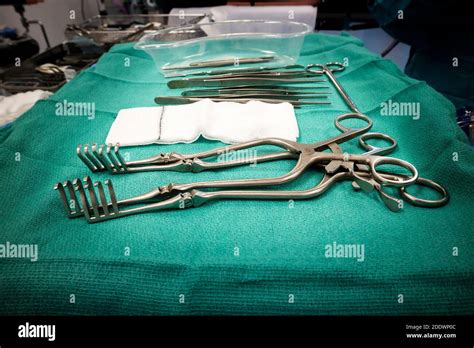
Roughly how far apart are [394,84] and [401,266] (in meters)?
0.70

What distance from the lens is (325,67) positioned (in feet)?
3.81

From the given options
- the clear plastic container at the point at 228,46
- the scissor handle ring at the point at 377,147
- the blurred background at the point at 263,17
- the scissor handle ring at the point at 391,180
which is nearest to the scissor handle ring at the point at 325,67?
the clear plastic container at the point at 228,46

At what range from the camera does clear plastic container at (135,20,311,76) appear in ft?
3.85

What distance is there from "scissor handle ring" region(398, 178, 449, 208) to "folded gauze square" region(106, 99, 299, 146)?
0.31 metres

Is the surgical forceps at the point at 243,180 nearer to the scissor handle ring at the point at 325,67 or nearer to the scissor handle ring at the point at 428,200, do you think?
the scissor handle ring at the point at 428,200

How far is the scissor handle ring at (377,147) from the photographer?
71 cm

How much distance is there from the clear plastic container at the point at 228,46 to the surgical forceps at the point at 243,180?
0.60 m

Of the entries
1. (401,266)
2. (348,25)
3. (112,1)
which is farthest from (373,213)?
(112,1)

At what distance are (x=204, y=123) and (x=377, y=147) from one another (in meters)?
0.45

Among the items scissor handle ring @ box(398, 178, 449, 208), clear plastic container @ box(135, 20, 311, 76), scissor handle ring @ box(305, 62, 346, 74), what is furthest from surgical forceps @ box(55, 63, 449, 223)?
clear plastic container @ box(135, 20, 311, 76)

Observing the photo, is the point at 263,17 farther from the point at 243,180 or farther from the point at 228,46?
the point at 243,180

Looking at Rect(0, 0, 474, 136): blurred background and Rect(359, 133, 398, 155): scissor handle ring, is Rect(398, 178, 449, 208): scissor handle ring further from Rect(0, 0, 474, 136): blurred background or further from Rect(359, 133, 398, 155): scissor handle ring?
Rect(0, 0, 474, 136): blurred background

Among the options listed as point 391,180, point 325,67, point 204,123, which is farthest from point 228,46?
point 391,180

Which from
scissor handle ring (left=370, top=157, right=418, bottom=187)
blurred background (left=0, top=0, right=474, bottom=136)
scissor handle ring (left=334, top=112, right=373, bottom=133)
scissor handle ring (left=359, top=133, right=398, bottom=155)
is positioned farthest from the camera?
blurred background (left=0, top=0, right=474, bottom=136)
